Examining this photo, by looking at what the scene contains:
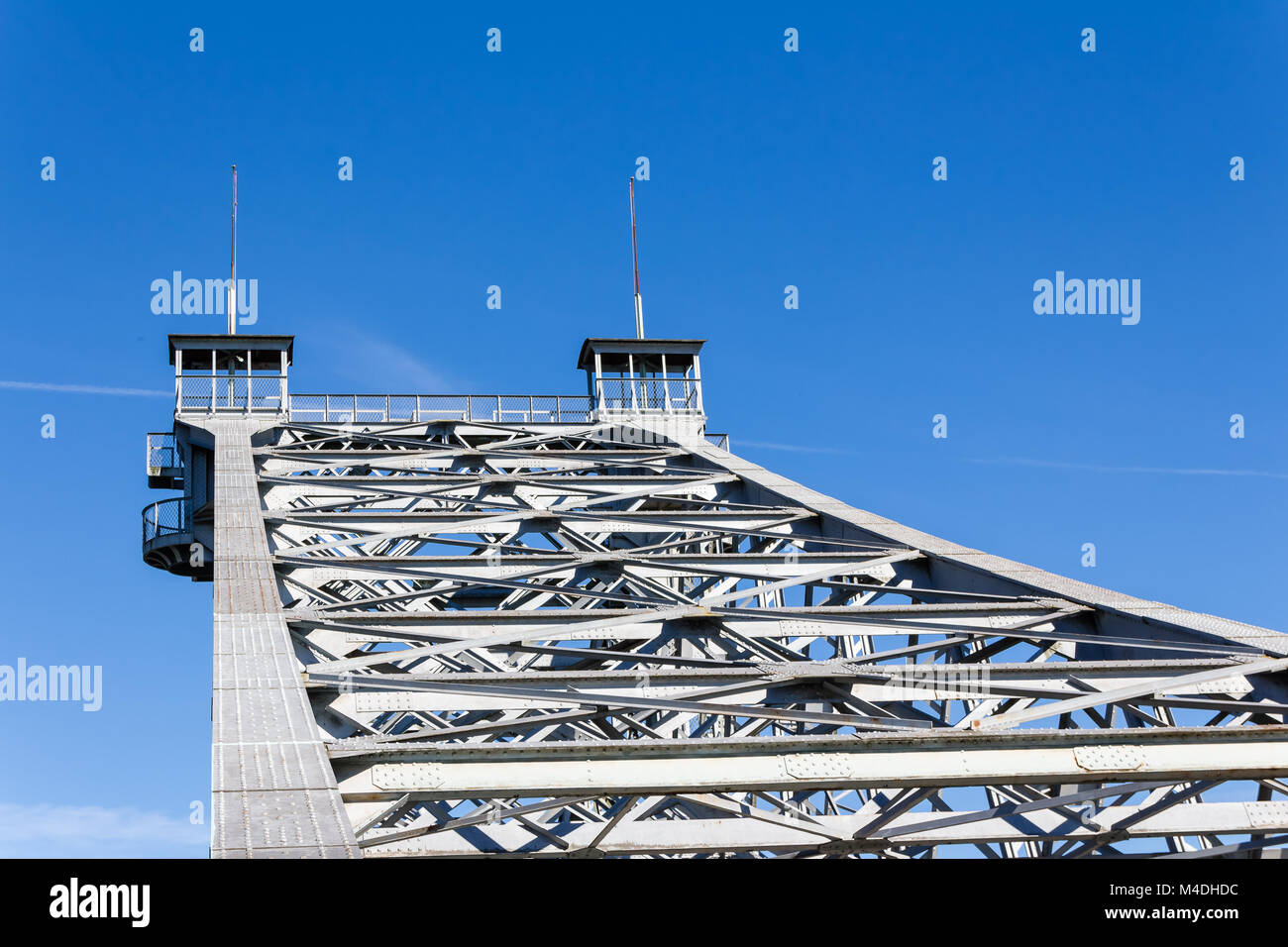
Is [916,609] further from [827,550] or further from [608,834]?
[827,550]

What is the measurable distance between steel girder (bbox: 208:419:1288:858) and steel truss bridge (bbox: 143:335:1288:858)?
0.03 metres

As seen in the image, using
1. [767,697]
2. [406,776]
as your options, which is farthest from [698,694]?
[406,776]

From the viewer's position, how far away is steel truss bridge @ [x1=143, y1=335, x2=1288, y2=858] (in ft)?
34.8

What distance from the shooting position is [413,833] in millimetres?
13195

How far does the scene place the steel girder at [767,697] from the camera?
10.8m

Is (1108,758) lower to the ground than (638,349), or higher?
lower

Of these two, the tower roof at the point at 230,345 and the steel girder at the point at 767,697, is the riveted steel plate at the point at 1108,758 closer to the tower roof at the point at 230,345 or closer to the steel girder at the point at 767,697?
the steel girder at the point at 767,697

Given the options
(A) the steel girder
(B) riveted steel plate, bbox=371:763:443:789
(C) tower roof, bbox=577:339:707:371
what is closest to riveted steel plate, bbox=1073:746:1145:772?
(A) the steel girder

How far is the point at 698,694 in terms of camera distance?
512 inches

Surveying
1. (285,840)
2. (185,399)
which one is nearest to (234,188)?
(185,399)

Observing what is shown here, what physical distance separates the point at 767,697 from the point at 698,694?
79 cm

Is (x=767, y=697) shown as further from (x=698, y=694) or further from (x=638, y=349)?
(x=638, y=349)

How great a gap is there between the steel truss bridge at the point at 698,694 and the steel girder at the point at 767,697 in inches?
1.3

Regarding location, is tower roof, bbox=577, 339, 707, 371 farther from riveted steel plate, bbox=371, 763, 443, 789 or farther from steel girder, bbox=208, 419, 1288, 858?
riveted steel plate, bbox=371, 763, 443, 789
